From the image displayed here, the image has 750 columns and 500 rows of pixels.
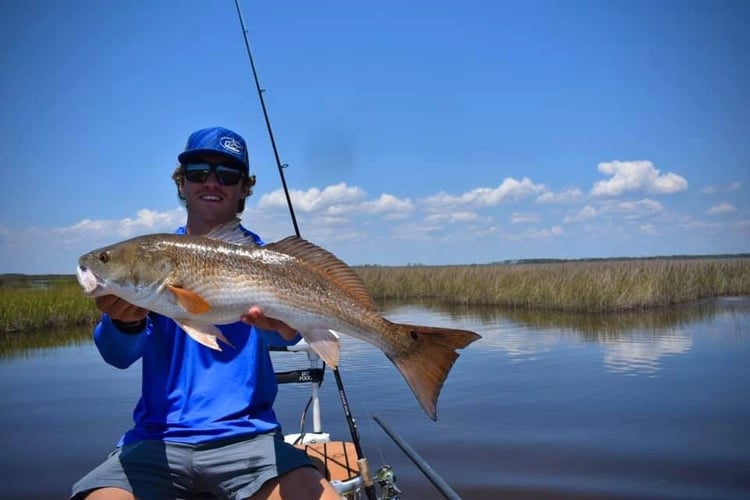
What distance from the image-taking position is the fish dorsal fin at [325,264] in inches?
115

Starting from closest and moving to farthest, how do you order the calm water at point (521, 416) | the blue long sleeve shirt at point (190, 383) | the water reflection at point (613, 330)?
the blue long sleeve shirt at point (190, 383), the calm water at point (521, 416), the water reflection at point (613, 330)

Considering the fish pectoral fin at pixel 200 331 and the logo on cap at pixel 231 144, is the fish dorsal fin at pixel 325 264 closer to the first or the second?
the fish pectoral fin at pixel 200 331

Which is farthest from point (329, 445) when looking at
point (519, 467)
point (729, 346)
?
point (729, 346)

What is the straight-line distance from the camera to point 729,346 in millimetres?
13133

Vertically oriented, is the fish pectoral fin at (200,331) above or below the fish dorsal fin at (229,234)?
below

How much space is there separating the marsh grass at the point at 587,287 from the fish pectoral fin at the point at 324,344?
1974 centimetres

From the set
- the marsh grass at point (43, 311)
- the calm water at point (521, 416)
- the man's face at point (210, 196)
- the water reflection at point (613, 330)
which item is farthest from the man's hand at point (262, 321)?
the marsh grass at point (43, 311)

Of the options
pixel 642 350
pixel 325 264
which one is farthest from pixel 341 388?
pixel 642 350

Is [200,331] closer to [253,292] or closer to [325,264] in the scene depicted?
[253,292]

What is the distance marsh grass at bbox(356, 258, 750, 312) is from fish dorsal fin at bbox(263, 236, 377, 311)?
19.7 meters

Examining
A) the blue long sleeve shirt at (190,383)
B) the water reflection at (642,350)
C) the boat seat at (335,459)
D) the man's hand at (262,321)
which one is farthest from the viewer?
the water reflection at (642,350)

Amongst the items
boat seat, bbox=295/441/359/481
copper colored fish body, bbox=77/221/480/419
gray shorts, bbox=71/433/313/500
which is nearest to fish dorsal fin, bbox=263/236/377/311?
copper colored fish body, bbox=77/221/480/419

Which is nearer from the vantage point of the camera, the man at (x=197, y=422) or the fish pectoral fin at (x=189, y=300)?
the fish pectoral fin at (x=189, y=300)

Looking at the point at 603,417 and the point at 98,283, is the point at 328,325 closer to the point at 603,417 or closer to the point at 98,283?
the point at 98,283
